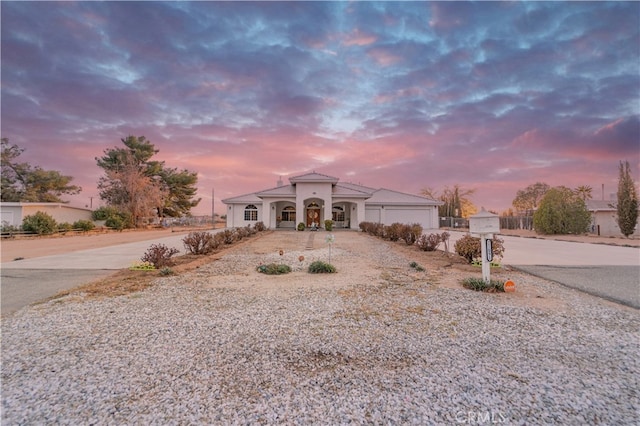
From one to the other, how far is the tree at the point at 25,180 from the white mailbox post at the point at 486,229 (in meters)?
44.8

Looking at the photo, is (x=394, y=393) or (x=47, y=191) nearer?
(x=394, y=393)

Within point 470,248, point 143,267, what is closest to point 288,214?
point 143,267

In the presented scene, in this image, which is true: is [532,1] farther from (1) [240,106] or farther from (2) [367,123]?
(1) [240,106]

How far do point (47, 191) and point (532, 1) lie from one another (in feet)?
163

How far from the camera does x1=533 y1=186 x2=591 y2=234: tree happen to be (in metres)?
24.3

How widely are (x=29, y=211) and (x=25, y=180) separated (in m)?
12.2

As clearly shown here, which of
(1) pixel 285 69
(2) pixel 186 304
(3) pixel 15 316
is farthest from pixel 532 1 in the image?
(3) pixel 15 316

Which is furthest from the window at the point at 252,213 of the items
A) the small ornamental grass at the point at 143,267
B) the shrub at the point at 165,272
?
the shrub at the point at 165,272

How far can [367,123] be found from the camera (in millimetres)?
23234

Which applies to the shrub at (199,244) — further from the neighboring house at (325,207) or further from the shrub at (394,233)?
the neighboring house at (325,207)

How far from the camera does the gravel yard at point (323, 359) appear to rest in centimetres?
235

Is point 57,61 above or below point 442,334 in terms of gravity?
above

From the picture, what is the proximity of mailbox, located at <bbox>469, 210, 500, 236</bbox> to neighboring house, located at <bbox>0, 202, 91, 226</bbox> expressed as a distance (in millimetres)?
34806

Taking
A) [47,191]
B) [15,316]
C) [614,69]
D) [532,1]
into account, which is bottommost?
[15,316]
